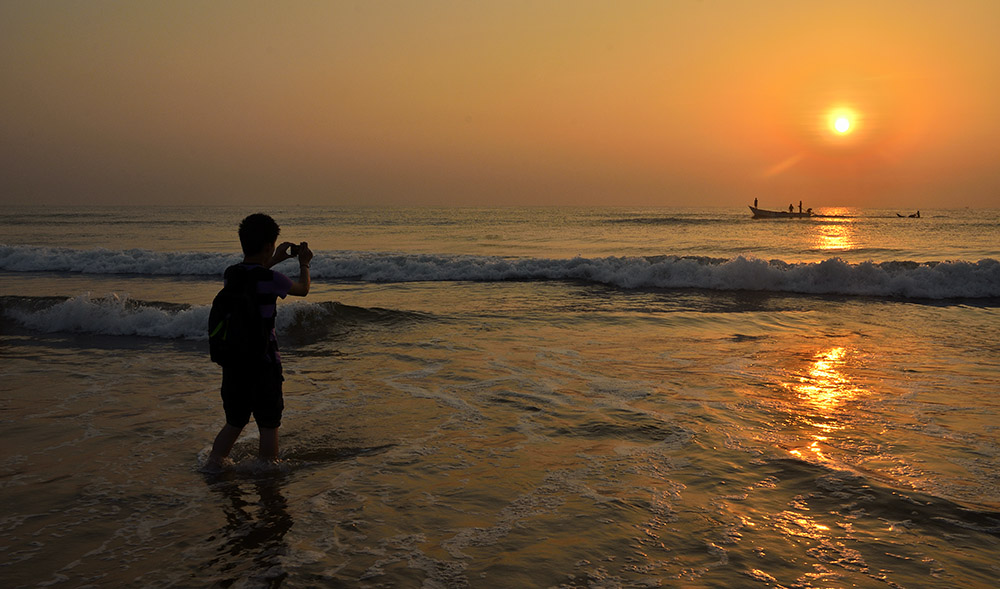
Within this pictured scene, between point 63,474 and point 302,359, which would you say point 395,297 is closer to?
point 302,359

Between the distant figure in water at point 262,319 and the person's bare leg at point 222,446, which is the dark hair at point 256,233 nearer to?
the distant figure in water at point 262,319

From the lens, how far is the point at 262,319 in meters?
4.52

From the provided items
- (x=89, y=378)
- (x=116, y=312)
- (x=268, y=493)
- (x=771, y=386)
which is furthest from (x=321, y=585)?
(x=116, y=312)

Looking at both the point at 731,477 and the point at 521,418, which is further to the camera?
the point at 521,418

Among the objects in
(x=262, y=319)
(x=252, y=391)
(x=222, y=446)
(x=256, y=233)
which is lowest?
(x=222, y=446)

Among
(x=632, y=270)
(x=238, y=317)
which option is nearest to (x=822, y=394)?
(x=238, y=317)

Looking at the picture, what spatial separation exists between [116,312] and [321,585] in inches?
409

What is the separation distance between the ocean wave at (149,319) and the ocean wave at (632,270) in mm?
9751

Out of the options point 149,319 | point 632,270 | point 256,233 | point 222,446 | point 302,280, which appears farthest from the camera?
point 632,270

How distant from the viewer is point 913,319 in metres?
13.1

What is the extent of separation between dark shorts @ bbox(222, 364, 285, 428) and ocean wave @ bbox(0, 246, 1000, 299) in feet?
51.7

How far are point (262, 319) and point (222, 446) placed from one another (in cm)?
109

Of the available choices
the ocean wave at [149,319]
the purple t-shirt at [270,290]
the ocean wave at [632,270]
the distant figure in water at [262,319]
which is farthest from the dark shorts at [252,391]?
the ocean wave at [632,270]

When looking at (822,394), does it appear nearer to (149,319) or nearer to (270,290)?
(270,290)
